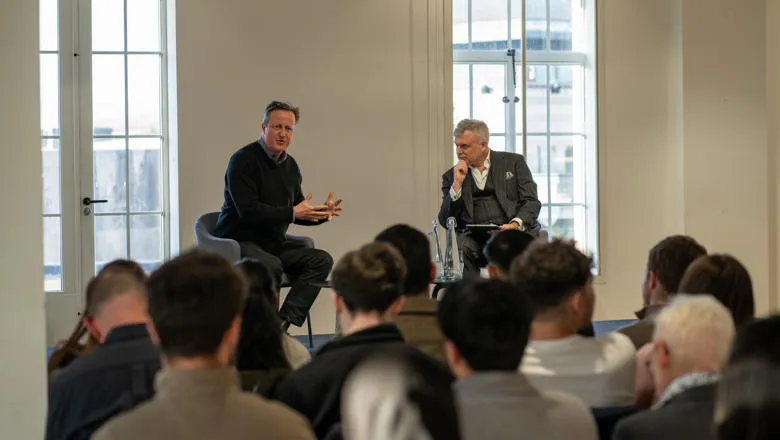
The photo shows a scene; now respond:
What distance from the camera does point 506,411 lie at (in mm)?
1819

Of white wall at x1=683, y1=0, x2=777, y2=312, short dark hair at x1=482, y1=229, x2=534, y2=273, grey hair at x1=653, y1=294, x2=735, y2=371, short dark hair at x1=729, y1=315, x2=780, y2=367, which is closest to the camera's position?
short dark hair at x1=729, y1=315, x2=780, y2=367

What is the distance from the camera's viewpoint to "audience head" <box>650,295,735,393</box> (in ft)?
6.46

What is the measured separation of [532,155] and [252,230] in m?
2.68

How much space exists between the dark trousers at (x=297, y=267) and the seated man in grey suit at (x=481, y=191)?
90 cm

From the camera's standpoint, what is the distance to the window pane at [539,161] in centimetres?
762

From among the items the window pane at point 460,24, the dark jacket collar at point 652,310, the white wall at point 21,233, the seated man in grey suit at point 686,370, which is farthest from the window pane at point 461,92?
the seated man in grey suit at point 686,370

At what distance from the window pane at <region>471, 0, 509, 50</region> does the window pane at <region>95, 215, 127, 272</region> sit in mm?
2796

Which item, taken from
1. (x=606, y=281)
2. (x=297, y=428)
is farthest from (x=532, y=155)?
(x=297, y=428)

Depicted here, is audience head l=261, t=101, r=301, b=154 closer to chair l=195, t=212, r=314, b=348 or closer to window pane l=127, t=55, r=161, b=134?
chair l=195, t=212, r=314, b=348

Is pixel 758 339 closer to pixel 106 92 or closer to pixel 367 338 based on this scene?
pixel 367 338

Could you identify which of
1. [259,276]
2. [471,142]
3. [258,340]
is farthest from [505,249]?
[471,142]

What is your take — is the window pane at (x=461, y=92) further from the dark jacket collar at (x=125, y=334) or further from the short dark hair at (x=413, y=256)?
the dark jacket collar at (x=125, y=334)

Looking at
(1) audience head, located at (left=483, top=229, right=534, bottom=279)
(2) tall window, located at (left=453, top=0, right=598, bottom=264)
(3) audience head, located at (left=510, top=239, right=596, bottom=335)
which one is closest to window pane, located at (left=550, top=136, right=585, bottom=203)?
(2) tall window, located at (left=453, top=0, right=598, bottom=264)

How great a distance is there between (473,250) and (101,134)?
102 inches
